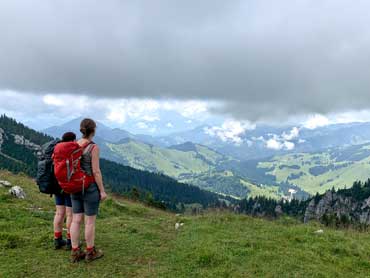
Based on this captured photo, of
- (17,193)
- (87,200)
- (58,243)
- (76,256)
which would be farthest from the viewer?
(17,193)

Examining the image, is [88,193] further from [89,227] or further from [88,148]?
[88,148]

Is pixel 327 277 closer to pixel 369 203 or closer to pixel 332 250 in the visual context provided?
pixel 332 250

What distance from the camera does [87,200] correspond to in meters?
9.62

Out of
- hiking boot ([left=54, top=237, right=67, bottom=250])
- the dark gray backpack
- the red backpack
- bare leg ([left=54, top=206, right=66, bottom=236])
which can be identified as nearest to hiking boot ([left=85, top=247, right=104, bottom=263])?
hiking boot ([left=54, top=237, right=67, bottom=250])

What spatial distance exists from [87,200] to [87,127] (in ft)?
6.48

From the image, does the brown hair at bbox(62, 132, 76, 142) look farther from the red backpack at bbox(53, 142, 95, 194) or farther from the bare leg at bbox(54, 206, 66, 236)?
the bare leg at bbox(54, 206, 66, 236)

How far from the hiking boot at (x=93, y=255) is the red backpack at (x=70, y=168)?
195 centimetres

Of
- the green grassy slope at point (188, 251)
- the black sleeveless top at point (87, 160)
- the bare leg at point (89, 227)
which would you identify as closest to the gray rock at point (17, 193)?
the green grassy slope at point (188, 251)

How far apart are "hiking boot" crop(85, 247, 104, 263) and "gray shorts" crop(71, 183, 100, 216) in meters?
1.26

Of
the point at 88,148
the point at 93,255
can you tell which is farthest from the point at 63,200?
the point at 88,148

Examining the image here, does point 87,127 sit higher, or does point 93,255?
point 87,127

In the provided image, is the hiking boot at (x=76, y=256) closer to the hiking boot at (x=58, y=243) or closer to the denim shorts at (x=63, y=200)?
the hiking boot at (x=58, y=243)

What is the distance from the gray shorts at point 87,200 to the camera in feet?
31.5

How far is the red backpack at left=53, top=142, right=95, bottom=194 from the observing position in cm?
929
